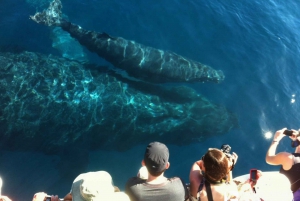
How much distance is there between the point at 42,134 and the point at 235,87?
→ 8389 mm

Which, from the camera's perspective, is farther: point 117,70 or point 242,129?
point 117,70

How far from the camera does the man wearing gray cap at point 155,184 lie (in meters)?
4.62

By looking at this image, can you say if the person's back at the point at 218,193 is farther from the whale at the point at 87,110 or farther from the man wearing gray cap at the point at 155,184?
the whale at the point at 87,110

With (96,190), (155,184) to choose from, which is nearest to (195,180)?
(155,184)

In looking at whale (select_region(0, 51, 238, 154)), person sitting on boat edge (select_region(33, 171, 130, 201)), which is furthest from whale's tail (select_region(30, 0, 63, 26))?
person sitting on boat edge (select_region(33, 171, 130, 201))

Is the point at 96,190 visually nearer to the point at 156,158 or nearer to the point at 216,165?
the point at 156,158

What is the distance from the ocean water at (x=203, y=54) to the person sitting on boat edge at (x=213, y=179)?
17.2 feet

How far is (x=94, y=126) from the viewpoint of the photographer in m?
10.6

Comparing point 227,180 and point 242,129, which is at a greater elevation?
point 227,180

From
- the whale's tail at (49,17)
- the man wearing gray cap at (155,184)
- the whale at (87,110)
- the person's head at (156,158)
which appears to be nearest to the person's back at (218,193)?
the man wearing gray cap at (155,184)

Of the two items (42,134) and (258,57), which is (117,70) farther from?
(258,57)

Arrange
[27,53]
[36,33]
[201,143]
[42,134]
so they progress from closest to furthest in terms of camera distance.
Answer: [42,134] < [201,143] < [27,53] < [36,33]

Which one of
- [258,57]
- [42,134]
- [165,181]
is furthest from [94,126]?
[258,57]

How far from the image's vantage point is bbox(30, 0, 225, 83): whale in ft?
40.5
